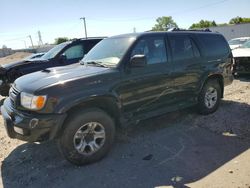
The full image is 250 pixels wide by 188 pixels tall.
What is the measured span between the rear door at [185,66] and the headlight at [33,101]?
2570 mm

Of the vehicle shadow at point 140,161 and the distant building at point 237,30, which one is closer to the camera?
the vehicle shadow at point 140,161

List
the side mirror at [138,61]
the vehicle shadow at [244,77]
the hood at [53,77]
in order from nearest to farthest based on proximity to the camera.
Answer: the hood at [53,77], the side mirror at [138,61], the vehicle shadow at [244,77]

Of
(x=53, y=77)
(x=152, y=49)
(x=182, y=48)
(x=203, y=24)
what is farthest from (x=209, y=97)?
(x=203, y=24)

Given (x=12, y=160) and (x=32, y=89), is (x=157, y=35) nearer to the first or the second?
(x=32, y=89)

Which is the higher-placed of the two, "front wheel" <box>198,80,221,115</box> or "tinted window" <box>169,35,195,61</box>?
"tinted window" <box>169,35,195,61</box>

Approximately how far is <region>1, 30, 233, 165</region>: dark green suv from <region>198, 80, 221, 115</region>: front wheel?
0.02 m

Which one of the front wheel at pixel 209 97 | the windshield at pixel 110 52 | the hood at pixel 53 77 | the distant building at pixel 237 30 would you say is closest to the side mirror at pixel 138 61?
the windshield at pixel 110 52

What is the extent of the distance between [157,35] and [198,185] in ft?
9.23

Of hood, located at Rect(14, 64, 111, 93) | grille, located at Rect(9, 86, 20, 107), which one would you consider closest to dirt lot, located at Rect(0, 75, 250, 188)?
grille, located at Rect(9, 86, 20, 107)

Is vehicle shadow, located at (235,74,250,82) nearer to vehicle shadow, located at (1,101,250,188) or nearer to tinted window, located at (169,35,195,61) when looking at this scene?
tinted window, located at (169,35,195,61)

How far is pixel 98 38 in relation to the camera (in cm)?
954

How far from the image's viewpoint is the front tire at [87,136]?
4039 millimetres

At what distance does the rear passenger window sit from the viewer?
18.0ft

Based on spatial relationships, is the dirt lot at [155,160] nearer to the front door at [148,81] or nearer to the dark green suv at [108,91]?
the dark green suv at [108,91]
